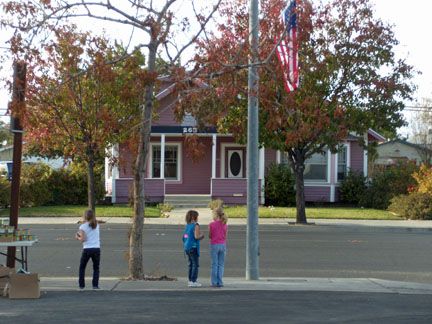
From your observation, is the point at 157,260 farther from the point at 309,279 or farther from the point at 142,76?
the point at 142,76

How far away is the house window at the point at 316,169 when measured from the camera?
1432 inches

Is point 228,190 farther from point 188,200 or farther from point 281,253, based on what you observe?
point 281,253

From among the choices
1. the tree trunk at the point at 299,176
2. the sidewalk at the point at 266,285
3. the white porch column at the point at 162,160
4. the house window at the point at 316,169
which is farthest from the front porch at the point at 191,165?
the sidewalk at the point at 266,285

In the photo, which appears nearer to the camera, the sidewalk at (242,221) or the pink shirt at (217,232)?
the pink shirt at (217,232)

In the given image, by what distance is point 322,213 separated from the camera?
3077 cm

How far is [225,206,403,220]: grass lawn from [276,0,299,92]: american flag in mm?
16072

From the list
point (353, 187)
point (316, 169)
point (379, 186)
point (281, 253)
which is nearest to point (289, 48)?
point (281, 253)

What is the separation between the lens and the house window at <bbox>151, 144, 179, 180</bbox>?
119 ft

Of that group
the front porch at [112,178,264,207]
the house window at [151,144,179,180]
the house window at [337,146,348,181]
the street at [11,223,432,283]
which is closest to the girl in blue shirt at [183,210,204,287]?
the street at [11,223,432,283]

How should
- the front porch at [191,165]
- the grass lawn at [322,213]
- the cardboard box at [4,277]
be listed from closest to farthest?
1. the cardboard box at [4,277]
2. the grass lawn at [322,213]
3. the front porch at [191,165]

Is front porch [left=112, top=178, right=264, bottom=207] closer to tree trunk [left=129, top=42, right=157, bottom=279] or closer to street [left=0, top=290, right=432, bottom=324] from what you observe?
tree trunk [left=129, top=42, right=157, bottom=279]

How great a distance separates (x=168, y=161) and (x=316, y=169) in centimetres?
752

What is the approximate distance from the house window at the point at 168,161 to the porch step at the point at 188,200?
1988mm

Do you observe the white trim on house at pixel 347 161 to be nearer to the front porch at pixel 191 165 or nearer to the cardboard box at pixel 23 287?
the front porch at pixel 191 165
